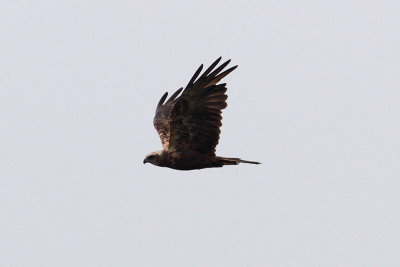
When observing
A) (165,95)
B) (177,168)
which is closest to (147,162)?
(177,168)

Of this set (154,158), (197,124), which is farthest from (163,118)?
(197,124)

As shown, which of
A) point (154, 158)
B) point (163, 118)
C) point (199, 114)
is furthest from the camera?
point (163, 118)

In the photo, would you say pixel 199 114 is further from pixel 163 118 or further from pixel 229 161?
pixel 163 118

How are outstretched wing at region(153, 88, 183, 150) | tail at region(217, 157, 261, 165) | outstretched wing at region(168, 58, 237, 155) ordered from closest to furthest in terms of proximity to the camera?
outstretched wing at region(168, 58, 237, 155) → tail at region(217, 157, 261, 165) → outstretched wing at region(153, 88, 183, 150)

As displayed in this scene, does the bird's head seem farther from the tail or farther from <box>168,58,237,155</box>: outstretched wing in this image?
the tail

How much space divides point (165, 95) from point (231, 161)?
4.14 m

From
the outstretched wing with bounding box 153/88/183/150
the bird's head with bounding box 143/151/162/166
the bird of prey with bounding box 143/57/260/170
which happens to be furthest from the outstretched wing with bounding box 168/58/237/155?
the outstretched wing with bounding box 153/88/183/150

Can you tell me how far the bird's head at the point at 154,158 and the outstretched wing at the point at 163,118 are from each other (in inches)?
33.2

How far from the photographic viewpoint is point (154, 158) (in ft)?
52.5

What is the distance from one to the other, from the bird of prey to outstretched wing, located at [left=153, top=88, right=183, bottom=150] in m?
1.34

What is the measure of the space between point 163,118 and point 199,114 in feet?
10.4

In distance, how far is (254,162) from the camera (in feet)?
49.7

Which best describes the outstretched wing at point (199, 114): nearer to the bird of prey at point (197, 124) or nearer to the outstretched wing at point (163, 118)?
the bird of prey at point (197, 124)

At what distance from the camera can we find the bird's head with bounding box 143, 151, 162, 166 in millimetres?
15909
